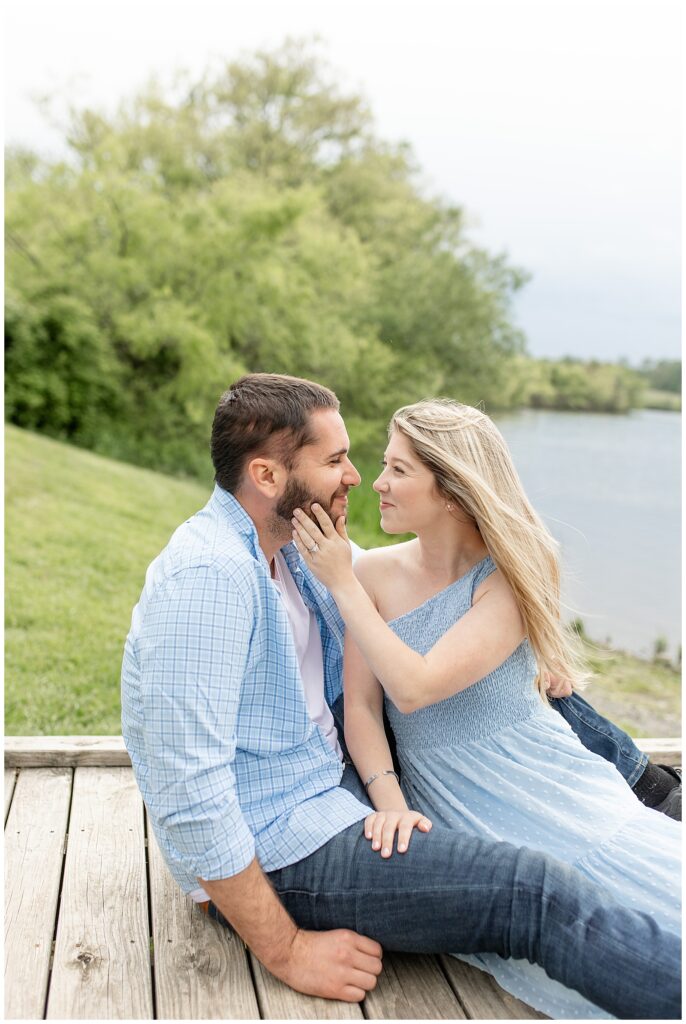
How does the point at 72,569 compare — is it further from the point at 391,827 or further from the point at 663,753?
the point at 391,827

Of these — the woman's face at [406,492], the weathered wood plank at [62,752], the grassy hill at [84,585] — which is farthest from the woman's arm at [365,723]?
the grassy hill at [84,585]

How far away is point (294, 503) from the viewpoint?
226cm

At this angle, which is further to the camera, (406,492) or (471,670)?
(406,492)

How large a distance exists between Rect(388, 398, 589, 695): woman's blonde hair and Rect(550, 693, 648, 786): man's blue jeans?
45cm

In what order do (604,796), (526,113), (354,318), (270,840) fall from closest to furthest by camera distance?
(270,840) → (604,796) → (354,318) → (526,113)

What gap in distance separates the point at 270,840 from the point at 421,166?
630 inches

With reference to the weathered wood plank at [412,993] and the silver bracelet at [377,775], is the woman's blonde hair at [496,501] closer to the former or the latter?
the silver bracelet at [377,775]

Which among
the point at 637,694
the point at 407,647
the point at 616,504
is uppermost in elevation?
the point at 407,647

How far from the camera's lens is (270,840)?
2.07 m

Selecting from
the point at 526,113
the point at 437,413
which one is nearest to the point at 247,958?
the point at 437,413

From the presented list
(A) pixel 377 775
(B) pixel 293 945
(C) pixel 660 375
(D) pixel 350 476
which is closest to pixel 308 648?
(A) pixel 377 775

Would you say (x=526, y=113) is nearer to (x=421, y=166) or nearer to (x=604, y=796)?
(x=421, y=166)

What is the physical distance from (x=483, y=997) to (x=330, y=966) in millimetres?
328

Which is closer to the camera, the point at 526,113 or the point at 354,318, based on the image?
the point at 354,318
